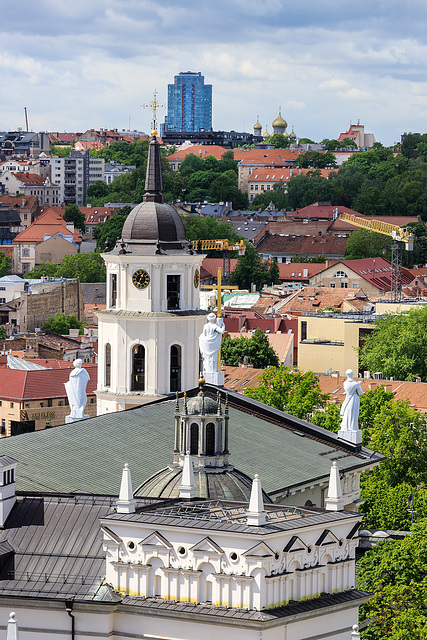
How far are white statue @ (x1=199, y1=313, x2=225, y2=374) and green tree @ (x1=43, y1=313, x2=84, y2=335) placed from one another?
92.7 meters

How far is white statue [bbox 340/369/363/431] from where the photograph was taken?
5784cm

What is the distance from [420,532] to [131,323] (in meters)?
12.0

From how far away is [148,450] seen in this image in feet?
166

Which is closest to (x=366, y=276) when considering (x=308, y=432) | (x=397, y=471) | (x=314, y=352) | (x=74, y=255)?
(x=74, y=255)

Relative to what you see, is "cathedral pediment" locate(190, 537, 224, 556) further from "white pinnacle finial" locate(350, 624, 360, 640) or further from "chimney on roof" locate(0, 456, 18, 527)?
"chimney on roof" locate(0, 456, 18, 527)

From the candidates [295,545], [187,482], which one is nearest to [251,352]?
[187,482]

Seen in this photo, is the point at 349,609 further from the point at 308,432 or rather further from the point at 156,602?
the point at 308,432

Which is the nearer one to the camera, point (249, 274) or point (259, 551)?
point (259, 551)

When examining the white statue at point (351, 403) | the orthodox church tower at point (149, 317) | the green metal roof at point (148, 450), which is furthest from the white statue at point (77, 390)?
the white statue at point (351, 403)

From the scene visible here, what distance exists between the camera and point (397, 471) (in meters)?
69.4

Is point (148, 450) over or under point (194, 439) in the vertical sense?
under

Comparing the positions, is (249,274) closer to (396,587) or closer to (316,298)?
(316,298)

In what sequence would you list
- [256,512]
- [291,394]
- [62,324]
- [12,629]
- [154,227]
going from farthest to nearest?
1. [62,324]
2. [291,394]
3. [154,227]
4. [256,512]
5. [12,629]

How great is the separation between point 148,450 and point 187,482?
10506 millimetres
